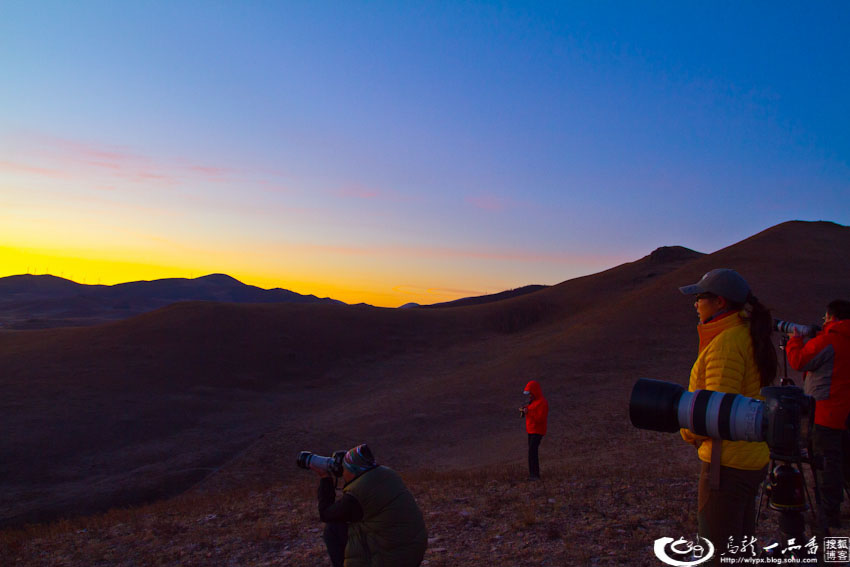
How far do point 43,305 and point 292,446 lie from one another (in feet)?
419

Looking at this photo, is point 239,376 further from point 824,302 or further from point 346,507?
point 824,302

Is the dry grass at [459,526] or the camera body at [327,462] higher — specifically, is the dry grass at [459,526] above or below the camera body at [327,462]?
below

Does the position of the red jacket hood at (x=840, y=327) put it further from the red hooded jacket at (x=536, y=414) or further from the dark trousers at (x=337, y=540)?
the red hooded jacket at (x=536, y=414)

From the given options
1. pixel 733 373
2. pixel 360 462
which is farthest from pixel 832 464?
pixel 360 462

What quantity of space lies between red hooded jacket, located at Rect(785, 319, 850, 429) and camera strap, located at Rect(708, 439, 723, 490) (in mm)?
2630

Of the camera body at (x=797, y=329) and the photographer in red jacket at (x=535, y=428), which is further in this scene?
the photographer in red jacket at (x=535, y=428)

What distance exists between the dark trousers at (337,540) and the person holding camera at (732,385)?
249 cm

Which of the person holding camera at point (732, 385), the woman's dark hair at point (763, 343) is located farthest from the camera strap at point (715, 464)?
the woman's dark hair at point (763, 343)

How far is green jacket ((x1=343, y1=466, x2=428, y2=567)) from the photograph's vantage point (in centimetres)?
384

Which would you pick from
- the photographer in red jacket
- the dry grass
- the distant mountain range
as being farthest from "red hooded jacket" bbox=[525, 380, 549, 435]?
the distant mountain range

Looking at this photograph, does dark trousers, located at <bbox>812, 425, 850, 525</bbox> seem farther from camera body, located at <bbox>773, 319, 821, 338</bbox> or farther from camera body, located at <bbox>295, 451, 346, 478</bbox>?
camera body, located at <bbox>295, 451, 346, 478</bbox>

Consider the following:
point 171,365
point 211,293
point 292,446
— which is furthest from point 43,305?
point 292,446

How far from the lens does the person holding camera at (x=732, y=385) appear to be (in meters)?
3.12

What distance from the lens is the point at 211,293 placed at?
193375 millimetres
